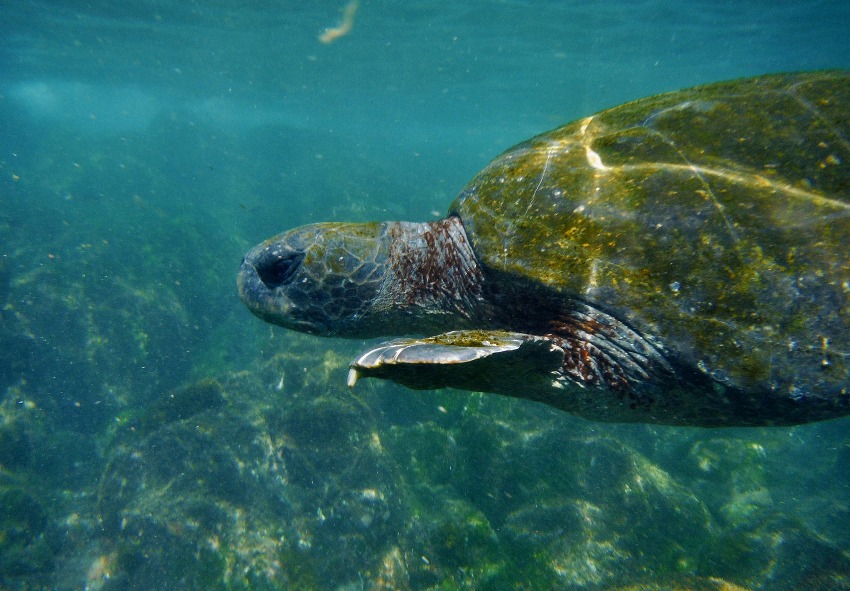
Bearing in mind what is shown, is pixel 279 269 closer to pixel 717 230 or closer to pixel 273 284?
pixel 273 284

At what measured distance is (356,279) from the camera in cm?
305

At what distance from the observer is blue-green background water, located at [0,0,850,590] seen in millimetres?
5945

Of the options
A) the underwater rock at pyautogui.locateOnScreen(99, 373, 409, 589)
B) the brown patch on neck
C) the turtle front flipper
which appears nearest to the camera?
the turtle front flipper

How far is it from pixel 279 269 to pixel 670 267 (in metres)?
2.65

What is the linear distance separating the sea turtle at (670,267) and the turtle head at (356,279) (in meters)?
0.16

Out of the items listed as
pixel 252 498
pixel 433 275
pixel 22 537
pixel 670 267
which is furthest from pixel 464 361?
pixel 22 537

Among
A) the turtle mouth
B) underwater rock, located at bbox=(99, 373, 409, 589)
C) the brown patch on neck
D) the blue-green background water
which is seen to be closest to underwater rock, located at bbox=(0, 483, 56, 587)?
the blue-green background water

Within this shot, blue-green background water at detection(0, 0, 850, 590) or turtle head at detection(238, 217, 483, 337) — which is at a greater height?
turtle head at detection(238, 217, 483, 337)

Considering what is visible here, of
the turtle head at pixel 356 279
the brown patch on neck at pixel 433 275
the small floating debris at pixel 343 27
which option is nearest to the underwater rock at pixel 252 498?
the turtle head at pixel 356 279

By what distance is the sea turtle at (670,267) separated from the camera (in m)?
1.91

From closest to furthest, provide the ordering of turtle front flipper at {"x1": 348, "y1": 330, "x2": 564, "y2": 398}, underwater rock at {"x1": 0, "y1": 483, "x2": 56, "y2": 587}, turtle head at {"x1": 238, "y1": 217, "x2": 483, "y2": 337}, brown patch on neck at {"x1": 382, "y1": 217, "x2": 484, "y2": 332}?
turtle front flipper at {"x1": 348, "y1": 330, "x2": 564, "y2": 398} < brown patch on neck at {"x1": 382, "y1": 217, "x2": 484, "y2": 332} < turtle head at {"x1": 238, "y1": 217, "x2": 483, "y2": 337} < underwater rock at {"x1": 0, "y1": 483, "x2": 56, "y2": 587}

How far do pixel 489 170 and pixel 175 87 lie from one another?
50.6m

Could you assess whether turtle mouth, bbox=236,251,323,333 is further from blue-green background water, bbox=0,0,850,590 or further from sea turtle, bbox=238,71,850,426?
blue-green background water, bbox=0,0,850,590

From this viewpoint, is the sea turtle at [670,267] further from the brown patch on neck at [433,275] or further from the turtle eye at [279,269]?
the turtle eye at [279,269]
